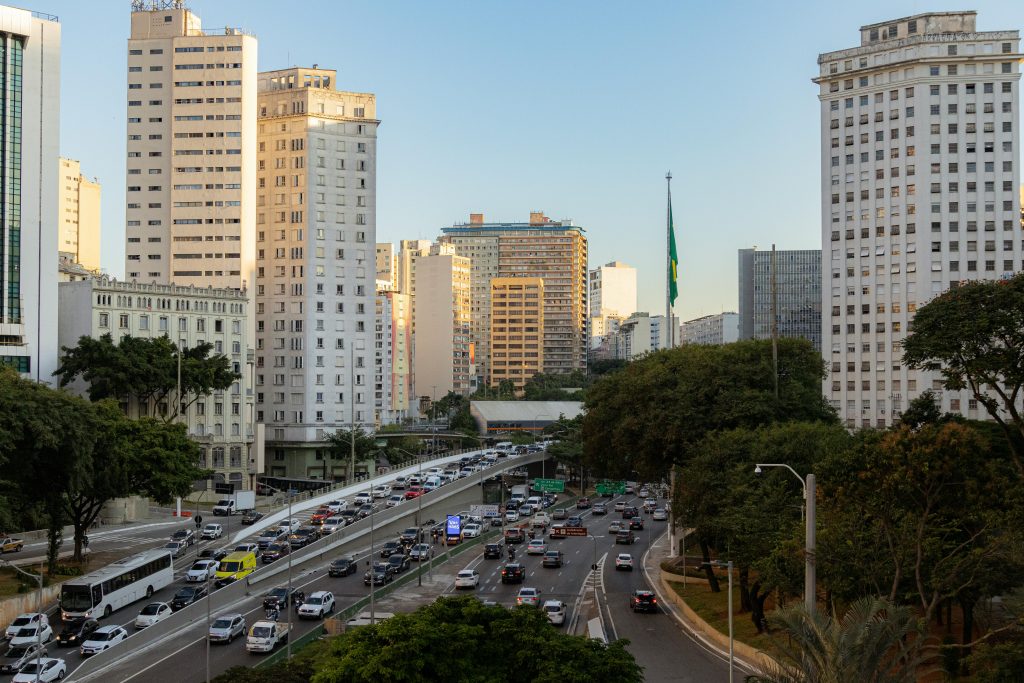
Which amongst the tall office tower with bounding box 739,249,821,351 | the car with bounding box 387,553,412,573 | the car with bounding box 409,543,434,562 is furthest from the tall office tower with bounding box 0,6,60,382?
the tall office tower with bounding box 739,249,821,351

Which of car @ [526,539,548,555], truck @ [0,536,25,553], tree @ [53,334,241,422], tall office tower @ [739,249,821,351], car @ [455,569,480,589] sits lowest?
car @ [526,539,548,555]

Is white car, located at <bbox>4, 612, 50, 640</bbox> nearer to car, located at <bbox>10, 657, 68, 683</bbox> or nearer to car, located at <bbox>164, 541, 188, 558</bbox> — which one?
car, located at <bbox>10, 657, 68, 683</bbox>

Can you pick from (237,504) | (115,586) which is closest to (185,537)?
(237,504)

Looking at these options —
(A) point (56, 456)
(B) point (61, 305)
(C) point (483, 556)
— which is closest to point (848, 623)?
(A) point (56, 456)

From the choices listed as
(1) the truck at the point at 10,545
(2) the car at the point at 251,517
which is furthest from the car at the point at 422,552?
(1) the truck at the point at 10,545

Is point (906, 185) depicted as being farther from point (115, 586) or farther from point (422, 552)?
point (115, 586)
